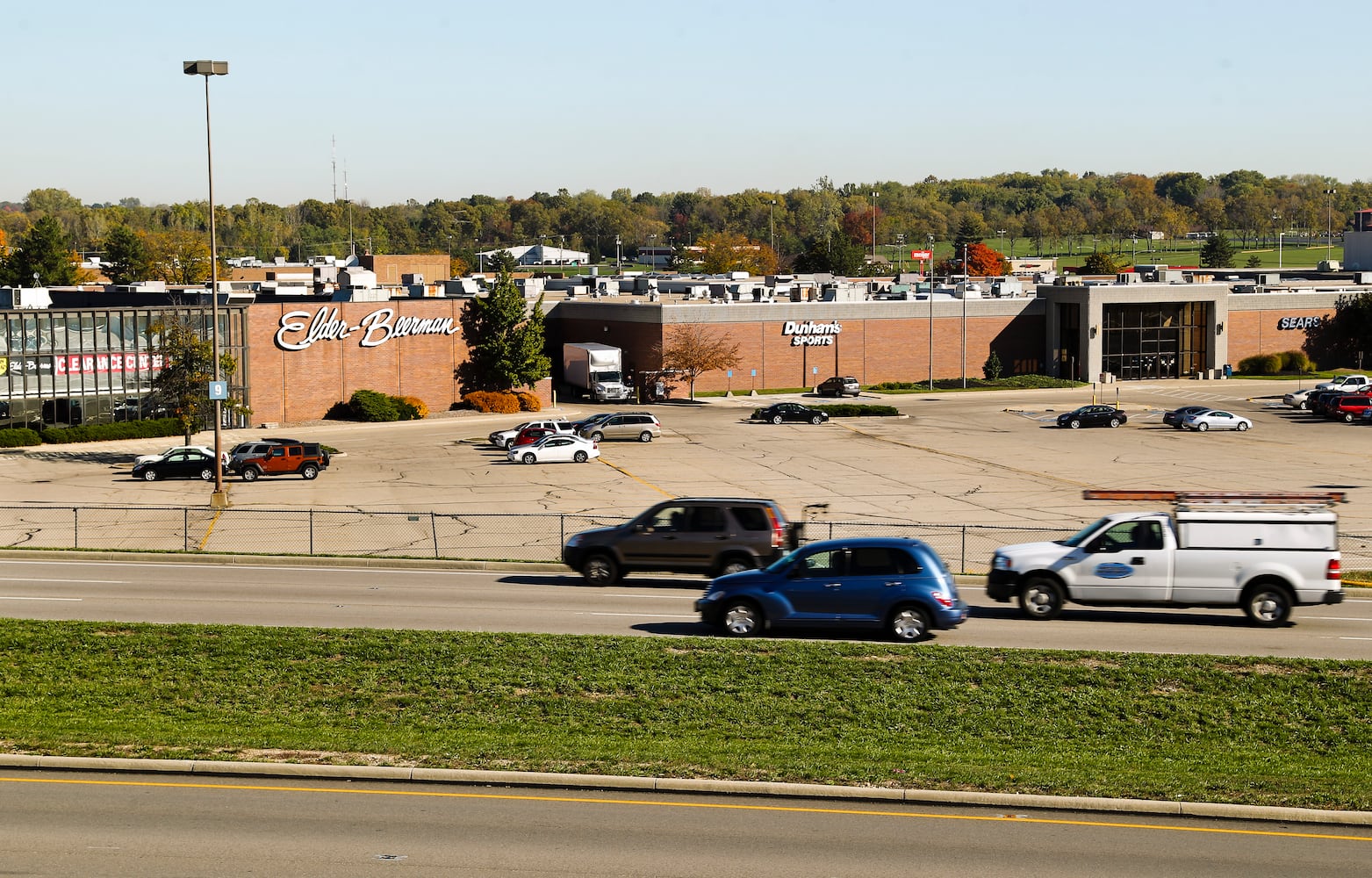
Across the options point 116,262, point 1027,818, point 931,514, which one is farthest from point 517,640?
point 116,262

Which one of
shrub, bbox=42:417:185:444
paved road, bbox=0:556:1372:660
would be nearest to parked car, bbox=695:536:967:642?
paved road, bbox=0:556:1372:660

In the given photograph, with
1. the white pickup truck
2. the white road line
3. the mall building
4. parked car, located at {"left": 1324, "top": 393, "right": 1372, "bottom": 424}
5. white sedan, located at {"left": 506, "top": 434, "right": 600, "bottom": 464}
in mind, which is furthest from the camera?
parked car, located at {"left": 1324, "top": 393, "right": 1372, "bottom": 424}

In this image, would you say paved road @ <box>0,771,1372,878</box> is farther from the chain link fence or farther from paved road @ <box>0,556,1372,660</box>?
the chain link fence

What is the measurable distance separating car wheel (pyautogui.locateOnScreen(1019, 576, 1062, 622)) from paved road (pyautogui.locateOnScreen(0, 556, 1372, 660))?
29 centimetres

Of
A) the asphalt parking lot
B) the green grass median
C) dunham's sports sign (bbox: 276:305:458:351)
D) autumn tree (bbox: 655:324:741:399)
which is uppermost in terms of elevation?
dunham's sports sign (bbox: 276:305:458:351)

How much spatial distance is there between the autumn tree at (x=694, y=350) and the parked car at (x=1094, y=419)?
2521cm

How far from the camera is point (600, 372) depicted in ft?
291

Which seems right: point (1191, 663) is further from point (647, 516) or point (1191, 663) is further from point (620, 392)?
point (620, 392)

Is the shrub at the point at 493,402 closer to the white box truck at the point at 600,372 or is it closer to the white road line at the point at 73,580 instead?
the white box truck at the point at 600,372

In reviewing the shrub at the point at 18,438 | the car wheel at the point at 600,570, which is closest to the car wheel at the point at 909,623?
the car wheel at the point at 600,570

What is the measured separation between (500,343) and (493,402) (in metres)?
3.46

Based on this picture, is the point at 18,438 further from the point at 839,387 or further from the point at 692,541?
the point at 839,387

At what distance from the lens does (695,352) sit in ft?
293

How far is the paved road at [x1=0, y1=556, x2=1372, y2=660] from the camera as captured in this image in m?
23.4
